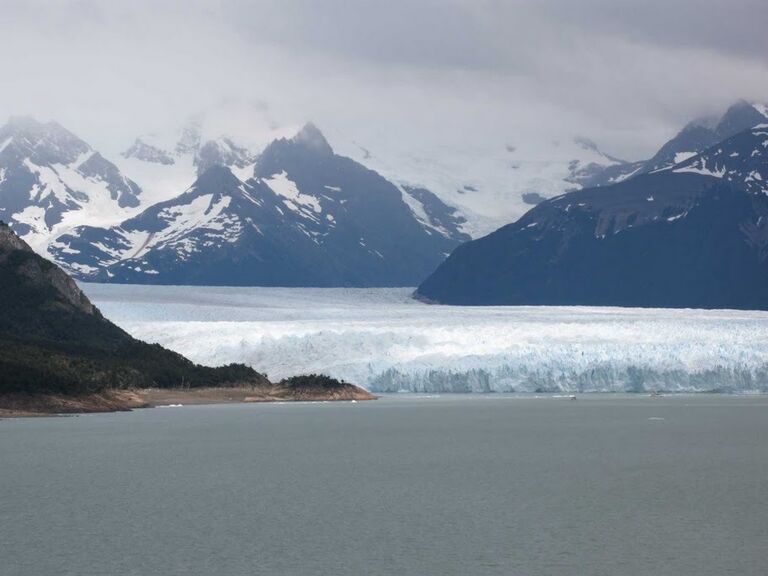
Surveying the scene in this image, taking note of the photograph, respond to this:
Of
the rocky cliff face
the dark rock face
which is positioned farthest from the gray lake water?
the rocky cliff face

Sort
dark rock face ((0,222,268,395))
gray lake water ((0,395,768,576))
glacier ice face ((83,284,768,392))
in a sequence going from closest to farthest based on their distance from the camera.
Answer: gray lake water ((0,395,768,576)), dark rock face ((0,222,268,395)), glacier ice face ((83,284,768,392))

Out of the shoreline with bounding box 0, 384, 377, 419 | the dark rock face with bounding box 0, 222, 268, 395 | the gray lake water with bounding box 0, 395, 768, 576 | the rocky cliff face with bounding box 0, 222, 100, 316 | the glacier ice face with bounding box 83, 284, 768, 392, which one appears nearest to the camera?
the gray lake water with bounding box 0, 395, 768, 576

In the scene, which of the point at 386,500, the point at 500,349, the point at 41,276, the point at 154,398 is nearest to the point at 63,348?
the point at 154,398

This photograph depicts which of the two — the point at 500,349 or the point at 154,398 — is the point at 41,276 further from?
the point at 500,349

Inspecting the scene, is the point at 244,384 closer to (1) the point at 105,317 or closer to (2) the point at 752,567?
(1) the point at 105,317

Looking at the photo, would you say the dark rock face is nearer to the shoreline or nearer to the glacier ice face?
the shoreline

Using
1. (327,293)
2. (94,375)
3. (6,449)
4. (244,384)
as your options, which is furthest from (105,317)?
(6,449)
